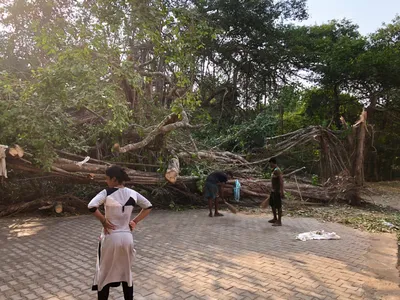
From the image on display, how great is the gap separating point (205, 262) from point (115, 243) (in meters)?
2.13

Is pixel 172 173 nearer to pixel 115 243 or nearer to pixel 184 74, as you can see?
pixel 184 74

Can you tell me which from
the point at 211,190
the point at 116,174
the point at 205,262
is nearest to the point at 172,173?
the point at 211,190

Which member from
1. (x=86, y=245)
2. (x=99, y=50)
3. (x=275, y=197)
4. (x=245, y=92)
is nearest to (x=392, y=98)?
(x=245, y=92)

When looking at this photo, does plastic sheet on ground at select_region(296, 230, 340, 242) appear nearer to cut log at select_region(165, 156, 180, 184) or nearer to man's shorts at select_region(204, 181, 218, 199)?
man's shorts at select_region(204, 181, 218, 199)

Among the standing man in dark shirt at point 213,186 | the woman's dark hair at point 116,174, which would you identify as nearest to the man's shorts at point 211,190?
the standing man in dark shirt at point 213,186

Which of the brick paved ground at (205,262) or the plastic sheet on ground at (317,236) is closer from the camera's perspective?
the brick paved ground at (205,262)

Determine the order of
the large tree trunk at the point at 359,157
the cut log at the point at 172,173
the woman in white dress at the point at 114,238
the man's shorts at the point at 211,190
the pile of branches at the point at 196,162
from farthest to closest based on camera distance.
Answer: the large tree trunk at the point at 359,157
the cut log at the point at 172,173
the man's shorts at the point at 211,190
the pile of branches at the point at 196,162
the woman in white dress at the point at 114,238

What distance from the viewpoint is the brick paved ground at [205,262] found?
3612 millimetres

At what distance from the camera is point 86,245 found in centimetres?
538

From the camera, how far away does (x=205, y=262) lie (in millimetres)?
4602

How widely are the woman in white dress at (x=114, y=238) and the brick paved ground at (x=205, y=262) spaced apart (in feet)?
2.43

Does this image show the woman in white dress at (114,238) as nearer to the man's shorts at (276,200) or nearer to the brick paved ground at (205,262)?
the brick paved ground at (205,262)

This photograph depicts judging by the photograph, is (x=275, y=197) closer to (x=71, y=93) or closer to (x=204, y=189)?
(x=204, y=189)

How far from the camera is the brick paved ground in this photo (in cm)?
361
